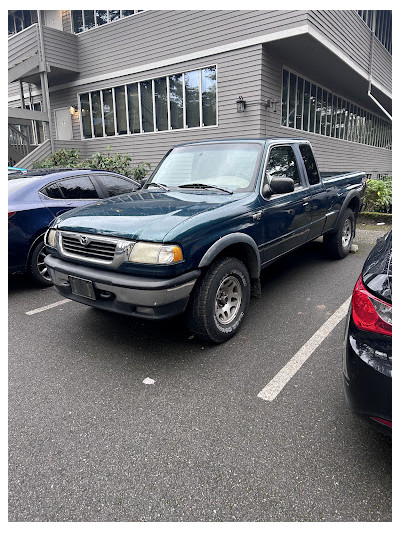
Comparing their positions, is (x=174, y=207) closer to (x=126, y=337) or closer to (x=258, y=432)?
(x=126, y=337)

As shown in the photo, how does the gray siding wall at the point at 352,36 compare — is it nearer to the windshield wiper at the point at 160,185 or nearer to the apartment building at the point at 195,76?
the apartment building at the point at 195,76

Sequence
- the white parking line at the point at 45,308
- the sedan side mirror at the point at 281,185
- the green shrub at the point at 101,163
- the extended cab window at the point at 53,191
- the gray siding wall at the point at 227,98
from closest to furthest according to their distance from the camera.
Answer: the sedan side mirror at the point at 281,185
the white parking line at the point at 45,308
the extended cab window at the point at 53,191
the gray siding wall at the point at 227,98
the green shrub at the point at 101,163

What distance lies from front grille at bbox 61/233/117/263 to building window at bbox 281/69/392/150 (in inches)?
385

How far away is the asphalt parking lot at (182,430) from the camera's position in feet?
6.14

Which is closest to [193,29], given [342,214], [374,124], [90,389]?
[342,214]

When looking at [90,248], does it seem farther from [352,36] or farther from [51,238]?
[352,36]

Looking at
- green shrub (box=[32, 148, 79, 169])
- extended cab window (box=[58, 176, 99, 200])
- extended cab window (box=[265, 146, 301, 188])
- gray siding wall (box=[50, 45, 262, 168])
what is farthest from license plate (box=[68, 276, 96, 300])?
green shrub (box=[32, 148, 79, 169])

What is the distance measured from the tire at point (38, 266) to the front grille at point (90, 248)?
1.76 meters

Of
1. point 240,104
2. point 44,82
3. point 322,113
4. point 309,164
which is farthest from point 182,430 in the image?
point 44,82

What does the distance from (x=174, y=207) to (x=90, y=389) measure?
5.49 feet

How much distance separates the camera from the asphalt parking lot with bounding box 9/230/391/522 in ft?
6.14

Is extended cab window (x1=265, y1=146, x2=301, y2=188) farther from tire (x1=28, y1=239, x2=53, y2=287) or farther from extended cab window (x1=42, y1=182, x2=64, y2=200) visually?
tire (x1=28, y1=239, x2=53, y2=287)

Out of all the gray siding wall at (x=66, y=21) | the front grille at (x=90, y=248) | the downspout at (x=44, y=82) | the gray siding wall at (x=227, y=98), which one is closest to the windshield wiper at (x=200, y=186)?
the front grille at (x=90, y=248)

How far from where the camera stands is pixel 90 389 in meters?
2.82
